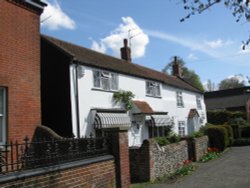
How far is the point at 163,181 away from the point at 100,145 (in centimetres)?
484

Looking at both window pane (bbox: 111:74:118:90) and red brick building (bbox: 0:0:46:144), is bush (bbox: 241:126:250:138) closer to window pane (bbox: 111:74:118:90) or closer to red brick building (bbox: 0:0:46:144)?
window pane (bbox: 111:74:118:90)

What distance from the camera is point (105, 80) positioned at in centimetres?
2517

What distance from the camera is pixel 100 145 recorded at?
36.8 ft

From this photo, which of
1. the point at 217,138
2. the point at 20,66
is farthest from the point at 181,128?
the point at 20,66

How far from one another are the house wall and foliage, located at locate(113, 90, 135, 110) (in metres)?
0.39

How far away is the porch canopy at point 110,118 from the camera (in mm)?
22703

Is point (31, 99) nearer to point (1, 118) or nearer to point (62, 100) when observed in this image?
point (1, 118)

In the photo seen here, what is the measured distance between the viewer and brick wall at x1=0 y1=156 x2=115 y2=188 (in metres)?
7.80

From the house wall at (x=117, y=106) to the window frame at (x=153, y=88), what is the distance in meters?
0.35

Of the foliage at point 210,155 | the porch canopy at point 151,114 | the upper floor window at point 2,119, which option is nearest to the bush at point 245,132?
the porch canopy at point 151,114

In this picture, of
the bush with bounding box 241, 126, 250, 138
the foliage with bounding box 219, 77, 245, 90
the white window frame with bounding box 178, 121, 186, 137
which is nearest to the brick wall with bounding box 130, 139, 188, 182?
the white window frame with bounding box 178, 121, 186, 137

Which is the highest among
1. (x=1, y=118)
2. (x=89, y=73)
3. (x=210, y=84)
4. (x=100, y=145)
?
(x=210, y=84)

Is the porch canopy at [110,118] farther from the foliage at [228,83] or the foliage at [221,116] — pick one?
the foliage at [228,83]

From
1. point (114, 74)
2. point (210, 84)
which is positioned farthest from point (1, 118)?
point (210, 84)
